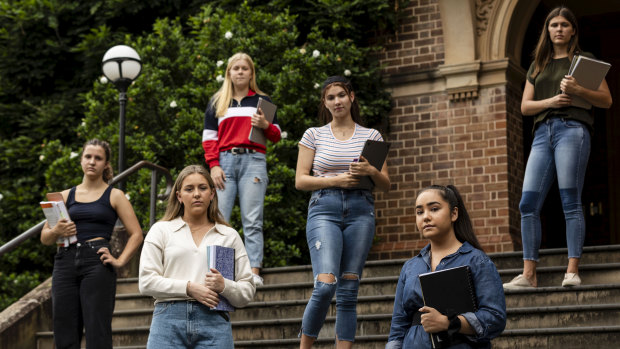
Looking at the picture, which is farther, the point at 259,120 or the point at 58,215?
the point at 259,120

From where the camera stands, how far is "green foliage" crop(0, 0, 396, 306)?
450 inches

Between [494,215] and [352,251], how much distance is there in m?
6.04

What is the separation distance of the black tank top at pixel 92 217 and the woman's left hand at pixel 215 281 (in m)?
2.01

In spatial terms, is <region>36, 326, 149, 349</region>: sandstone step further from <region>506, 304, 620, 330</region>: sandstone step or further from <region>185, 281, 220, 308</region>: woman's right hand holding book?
<region>185, 281, 220, 308</region>: woman's right hand holding book

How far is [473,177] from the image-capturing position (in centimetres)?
1177

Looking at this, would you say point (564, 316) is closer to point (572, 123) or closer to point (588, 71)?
point (572, 123)

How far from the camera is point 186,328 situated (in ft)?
14.9

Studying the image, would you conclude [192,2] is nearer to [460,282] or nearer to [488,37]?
[488,37]

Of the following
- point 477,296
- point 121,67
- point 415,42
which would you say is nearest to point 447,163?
point 415,42

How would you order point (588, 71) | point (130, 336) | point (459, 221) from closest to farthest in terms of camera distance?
point (459, 221) < point (588, 71) < point (130, 336)

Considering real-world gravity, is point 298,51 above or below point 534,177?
above

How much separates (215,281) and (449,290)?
44.5 inches

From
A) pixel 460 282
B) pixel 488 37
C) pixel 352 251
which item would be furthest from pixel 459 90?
pixel 460 282

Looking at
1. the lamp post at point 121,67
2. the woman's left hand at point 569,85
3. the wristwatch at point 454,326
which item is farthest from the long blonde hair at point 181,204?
the lamp post at point 121,67
